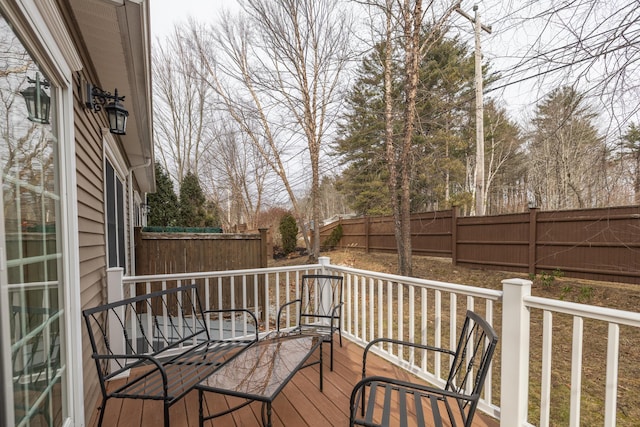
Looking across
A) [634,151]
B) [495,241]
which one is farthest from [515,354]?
[495,241]

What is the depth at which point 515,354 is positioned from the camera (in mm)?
1939

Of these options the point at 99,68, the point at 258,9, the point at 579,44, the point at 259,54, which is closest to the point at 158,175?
the point at 259,54

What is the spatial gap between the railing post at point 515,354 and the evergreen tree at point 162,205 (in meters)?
12.7

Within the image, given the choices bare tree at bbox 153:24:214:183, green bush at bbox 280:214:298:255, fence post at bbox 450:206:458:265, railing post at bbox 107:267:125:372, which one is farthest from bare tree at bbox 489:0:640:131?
bare tree at bbox 153:24:214:183

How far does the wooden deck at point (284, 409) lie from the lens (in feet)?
7.08

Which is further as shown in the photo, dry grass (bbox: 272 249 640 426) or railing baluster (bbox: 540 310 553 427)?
dry grass (bbox: 272 249 640 426)

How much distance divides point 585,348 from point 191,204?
1245 cm

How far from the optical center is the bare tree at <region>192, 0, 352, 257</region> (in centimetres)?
868

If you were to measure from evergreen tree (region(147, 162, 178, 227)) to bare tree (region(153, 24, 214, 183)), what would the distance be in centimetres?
164

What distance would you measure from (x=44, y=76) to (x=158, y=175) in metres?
11.7

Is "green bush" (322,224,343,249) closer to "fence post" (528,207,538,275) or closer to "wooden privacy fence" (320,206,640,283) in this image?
"wooden privacy fence" (320,206,640,283)

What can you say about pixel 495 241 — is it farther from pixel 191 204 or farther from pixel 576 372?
pixel 191 204

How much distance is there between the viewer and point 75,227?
191 cm

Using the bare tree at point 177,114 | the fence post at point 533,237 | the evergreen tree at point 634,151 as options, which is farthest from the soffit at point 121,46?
the bare tree at point 177,114
